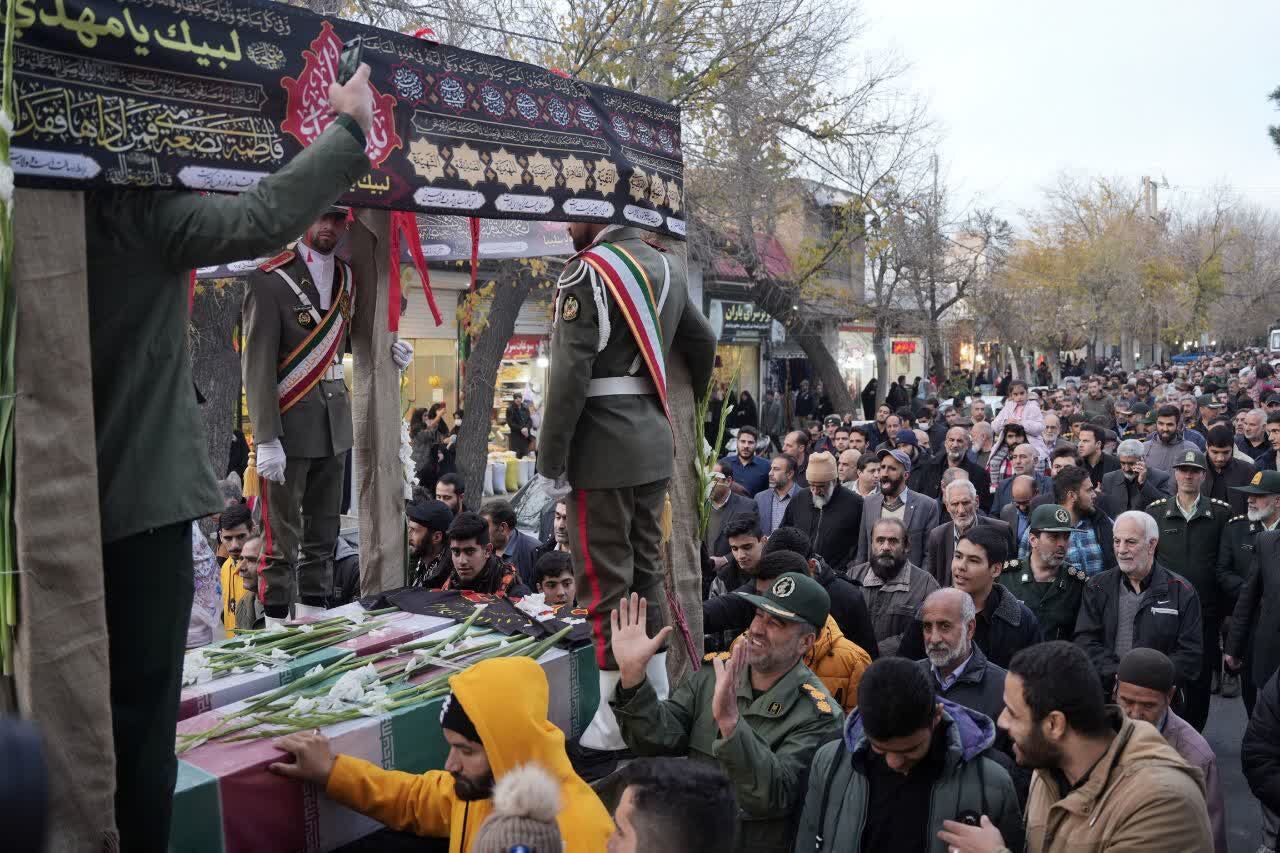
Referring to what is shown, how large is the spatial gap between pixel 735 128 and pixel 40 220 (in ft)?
43.6

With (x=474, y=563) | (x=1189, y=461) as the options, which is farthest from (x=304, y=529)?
(x=1189, y=461)

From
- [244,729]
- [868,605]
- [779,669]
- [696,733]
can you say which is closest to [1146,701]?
[779,669]

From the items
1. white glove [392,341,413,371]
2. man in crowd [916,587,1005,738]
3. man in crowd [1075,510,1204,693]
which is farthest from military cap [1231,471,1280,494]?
white glove [392,341,413,371]

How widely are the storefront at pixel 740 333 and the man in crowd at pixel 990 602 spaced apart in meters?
20.4

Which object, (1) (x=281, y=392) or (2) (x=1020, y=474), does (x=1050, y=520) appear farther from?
(1) (x=281, y=392)

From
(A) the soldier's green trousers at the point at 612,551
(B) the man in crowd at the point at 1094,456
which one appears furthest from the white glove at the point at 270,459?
(B) the man in crowd at the point at 1094,456

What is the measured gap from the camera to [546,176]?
4766 millimetres

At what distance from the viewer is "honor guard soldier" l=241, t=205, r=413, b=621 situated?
530 cm

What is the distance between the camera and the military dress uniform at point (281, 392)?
5.31 metres

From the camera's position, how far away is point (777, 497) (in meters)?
9.52

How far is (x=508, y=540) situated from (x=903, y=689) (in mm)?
4850

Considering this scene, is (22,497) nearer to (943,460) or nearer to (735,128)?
(943,460)

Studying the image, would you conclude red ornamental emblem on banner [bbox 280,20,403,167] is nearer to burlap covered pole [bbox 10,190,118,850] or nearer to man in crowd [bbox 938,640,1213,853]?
burlap covered pole [bbox 10,190,118,850]

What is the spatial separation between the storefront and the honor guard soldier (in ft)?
68.2
